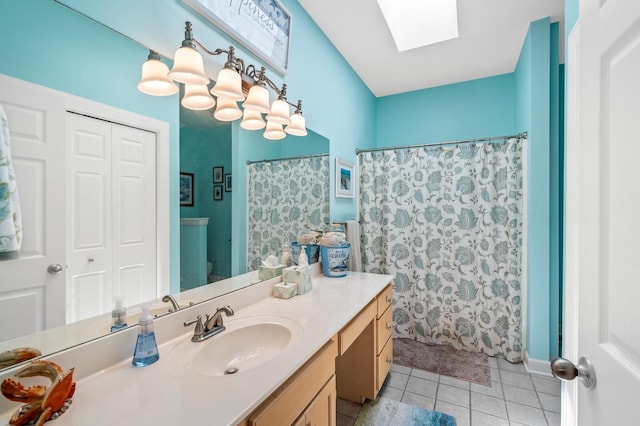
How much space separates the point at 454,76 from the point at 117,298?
10.9ft

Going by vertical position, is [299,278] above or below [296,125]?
below

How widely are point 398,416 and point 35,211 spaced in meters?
1.93

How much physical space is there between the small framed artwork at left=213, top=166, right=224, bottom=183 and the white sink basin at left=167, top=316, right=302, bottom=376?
24.4 inches

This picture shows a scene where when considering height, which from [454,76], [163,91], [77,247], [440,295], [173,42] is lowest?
[440,295]

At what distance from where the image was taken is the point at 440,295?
2.51m

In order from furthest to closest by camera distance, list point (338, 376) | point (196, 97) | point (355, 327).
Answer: point (338, 376) → point (355, 327) → point (196, 97)

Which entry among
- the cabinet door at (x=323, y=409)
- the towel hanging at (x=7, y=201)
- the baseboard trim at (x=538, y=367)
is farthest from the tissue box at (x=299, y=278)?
the baseboard trim at (x=538, y=367)

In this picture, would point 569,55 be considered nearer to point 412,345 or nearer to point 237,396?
point 237,396

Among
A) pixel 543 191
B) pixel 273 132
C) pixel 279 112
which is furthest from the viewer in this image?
pixel 543 191

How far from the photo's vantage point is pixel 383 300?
1.82m

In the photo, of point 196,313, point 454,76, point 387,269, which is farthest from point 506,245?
point 196,313

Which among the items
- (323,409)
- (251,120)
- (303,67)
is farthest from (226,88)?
(323,409)

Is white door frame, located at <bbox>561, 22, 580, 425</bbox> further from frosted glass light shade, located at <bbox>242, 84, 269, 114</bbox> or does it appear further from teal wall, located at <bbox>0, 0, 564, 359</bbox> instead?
frosted glass light shade, located at <bbox>242, 84, 269, 114</bbox>

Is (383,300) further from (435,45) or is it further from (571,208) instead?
(435,45)
